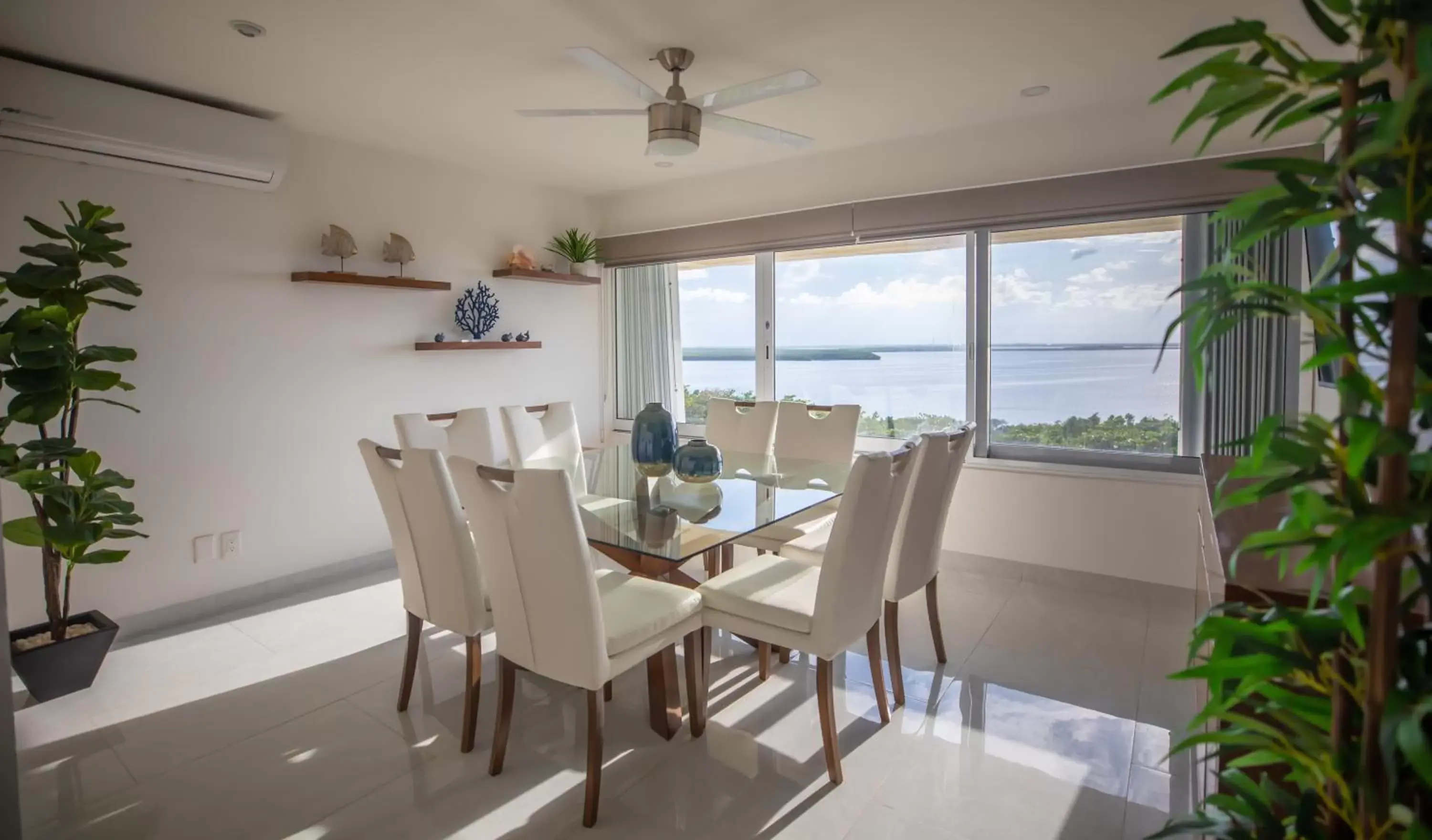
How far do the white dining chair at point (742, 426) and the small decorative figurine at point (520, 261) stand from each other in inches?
66.7

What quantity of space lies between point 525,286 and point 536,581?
3.48 m

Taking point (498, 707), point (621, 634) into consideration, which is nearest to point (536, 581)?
point (621, 634)

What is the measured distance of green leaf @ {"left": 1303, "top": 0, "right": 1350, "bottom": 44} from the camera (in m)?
0.71

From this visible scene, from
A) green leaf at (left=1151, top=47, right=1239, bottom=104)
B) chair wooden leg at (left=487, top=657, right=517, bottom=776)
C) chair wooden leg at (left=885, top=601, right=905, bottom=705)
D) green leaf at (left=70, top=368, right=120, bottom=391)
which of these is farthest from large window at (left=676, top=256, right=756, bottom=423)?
green leaf at (left=1151, top=47, right=1239, bottom=104)

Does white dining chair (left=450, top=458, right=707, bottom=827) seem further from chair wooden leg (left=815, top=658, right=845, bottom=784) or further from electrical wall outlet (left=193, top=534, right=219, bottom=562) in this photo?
electrical wall outlet (left=193, top=534, right=219, bottom=562)

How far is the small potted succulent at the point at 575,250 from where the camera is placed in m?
5.17

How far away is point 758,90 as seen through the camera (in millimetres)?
2406

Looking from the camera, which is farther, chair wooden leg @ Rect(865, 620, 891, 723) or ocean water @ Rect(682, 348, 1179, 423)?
ocean water @ Rect(682, 348, 1179, 423)

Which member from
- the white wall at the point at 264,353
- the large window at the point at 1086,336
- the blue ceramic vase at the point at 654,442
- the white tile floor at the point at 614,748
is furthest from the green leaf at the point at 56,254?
the large window at the point at 1086,336

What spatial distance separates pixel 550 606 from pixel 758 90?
5.85 feet

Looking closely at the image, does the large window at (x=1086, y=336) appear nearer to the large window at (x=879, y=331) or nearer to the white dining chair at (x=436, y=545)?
the large window at (x=879, y=331)

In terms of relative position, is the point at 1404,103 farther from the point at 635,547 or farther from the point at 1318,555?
the point at 635,547

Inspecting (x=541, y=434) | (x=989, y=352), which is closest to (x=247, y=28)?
(x=541, y=434)

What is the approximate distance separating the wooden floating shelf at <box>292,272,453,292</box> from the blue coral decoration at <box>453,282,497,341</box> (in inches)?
7.3
